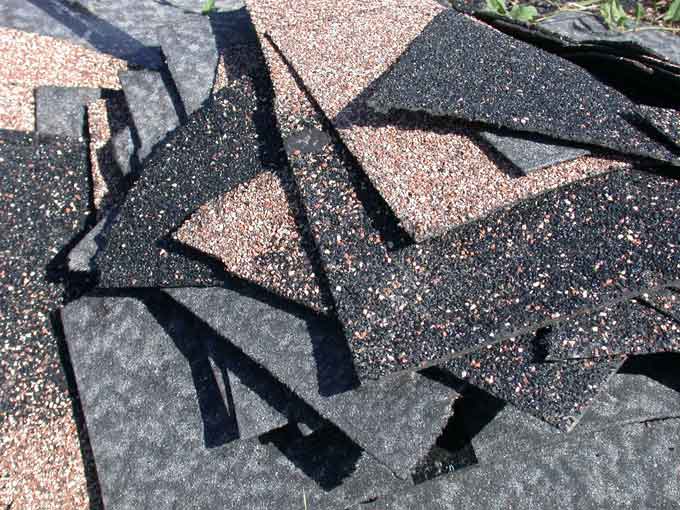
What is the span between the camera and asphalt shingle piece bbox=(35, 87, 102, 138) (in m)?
3.20

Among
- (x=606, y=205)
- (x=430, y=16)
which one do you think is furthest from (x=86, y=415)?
(x=430, y=16)

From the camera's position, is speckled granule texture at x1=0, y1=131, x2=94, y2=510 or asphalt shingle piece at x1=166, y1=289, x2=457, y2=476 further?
speckled granule texture at x1=0, y1=131, x2=94, y2=510

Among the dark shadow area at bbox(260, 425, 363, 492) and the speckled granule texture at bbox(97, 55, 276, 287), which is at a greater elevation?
the speckled granule texture at bbox(97, 55, 276, 287)

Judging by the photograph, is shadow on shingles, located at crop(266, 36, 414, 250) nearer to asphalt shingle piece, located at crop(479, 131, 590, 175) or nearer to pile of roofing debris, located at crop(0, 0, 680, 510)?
pile of roofing debris, located at crop(0, 0, 680, 510)

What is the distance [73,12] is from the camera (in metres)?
4.10

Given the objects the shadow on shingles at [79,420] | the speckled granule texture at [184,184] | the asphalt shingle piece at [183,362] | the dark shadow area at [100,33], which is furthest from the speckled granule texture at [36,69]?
the asphalt shingle piece at [183,362]

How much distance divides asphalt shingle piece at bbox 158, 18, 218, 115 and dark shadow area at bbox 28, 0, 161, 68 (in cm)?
55

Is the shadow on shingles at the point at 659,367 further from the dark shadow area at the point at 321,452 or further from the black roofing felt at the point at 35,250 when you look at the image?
the black roofing felt at the point at 35,250

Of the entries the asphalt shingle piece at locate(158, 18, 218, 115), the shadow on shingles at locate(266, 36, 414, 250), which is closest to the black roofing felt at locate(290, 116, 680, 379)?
the shadow on shingles at locate(266, 36, 414, 250)

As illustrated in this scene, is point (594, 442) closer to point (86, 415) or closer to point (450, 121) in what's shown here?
point (450, 121)

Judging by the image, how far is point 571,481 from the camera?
2.15 metres

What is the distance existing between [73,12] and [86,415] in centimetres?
292


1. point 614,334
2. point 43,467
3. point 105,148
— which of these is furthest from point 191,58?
point 614,334

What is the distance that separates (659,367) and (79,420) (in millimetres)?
2232
